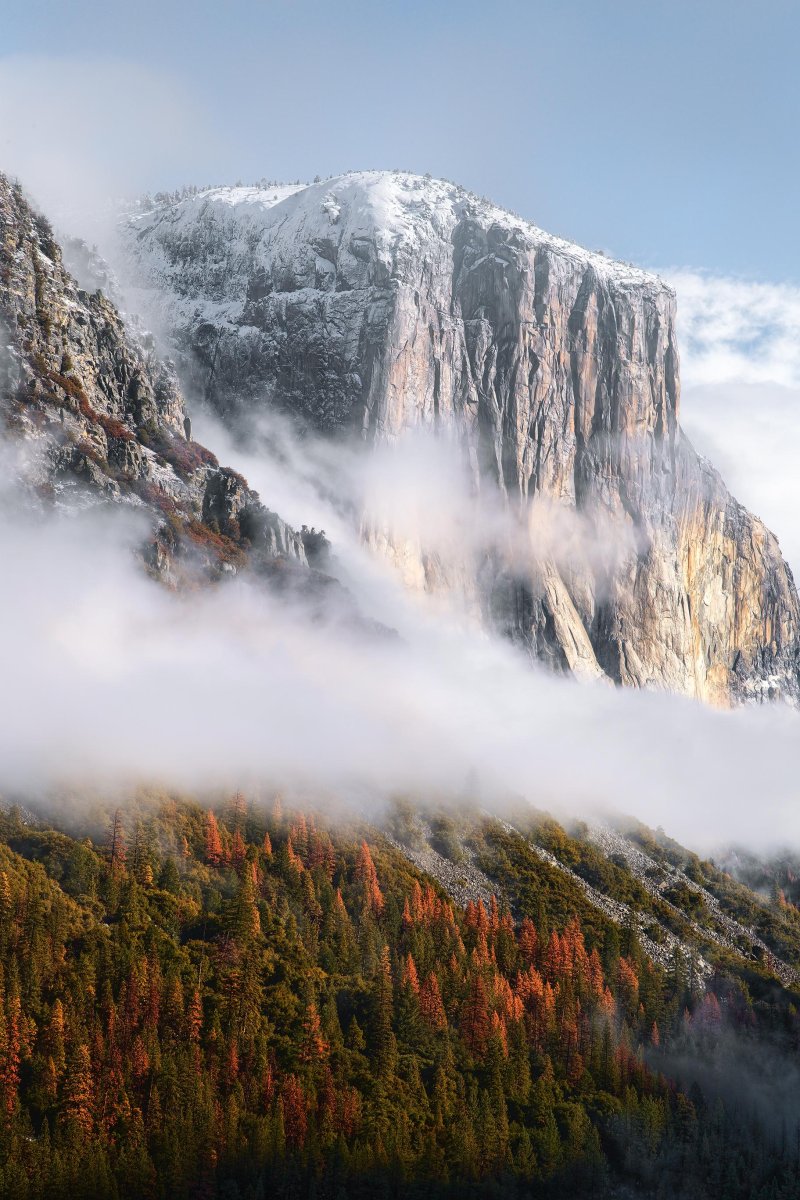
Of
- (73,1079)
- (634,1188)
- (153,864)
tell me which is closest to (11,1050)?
(73,1079)

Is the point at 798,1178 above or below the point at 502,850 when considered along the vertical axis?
below

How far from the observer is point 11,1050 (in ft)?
328

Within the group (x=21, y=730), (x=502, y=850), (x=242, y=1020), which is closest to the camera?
(x=242, y=1020)

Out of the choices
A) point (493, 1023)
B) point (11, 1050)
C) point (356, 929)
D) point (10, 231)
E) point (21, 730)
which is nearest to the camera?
point (11, 1050)

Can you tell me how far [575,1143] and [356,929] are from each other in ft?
111

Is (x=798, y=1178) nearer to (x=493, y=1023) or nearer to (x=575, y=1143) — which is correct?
(x=575, y=1143)

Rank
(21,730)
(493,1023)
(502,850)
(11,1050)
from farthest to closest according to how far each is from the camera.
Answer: (502,850) < (21,730) < (493,1023) < (11,1050)

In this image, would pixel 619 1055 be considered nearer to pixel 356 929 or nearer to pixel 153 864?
pixel 356 929

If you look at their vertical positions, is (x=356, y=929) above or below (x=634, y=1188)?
above

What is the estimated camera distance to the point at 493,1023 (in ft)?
431

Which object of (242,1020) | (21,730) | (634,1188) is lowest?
(634,1188)

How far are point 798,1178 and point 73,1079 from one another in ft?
223

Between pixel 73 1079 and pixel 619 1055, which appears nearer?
pixel 73 1079

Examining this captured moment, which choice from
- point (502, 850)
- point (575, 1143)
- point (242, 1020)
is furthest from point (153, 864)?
point (502, 850)
